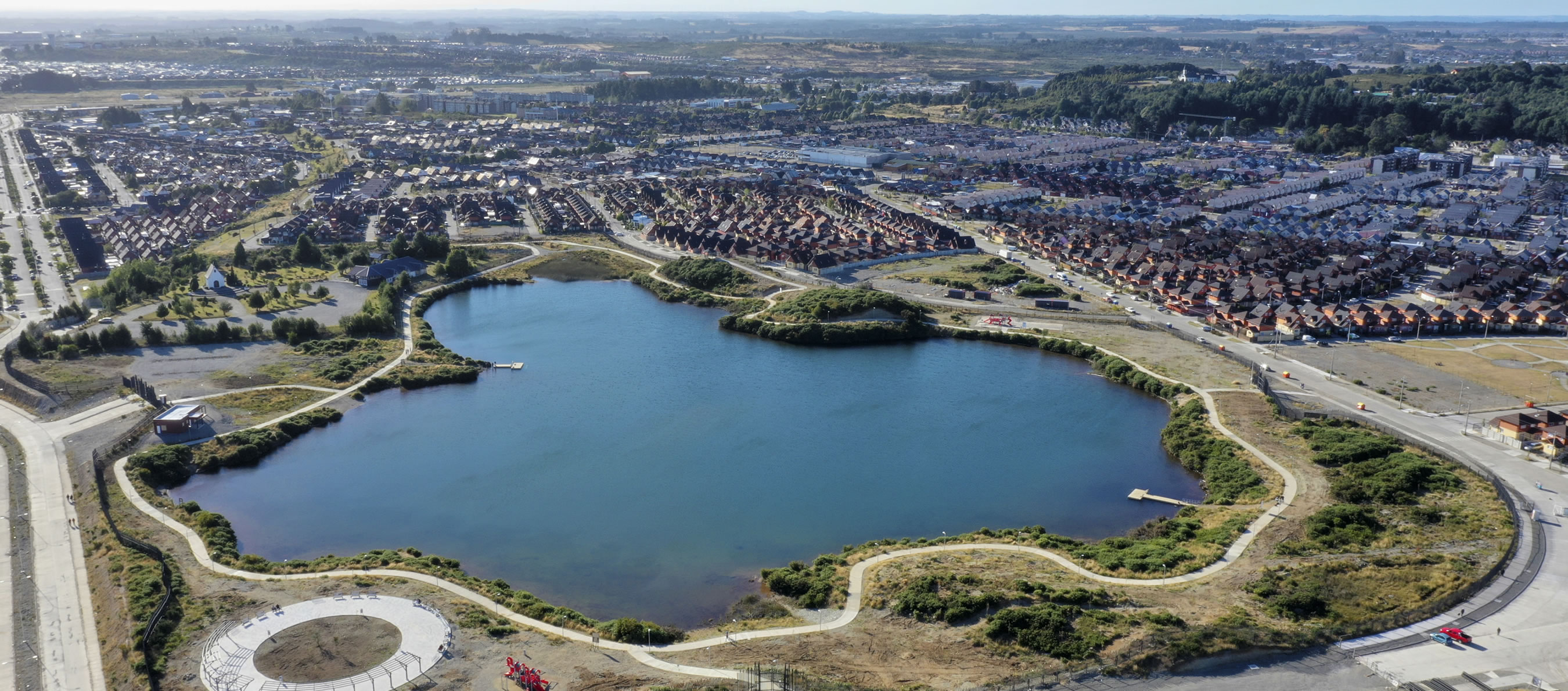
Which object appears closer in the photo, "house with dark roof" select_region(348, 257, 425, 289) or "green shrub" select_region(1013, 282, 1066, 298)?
"green shrub" select_region(1013, 282, 1066, 298)

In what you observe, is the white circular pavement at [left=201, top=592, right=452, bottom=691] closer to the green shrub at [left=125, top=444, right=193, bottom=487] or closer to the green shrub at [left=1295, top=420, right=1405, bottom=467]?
the green shrub at [left=125, top=444, right=193, bottom=487]

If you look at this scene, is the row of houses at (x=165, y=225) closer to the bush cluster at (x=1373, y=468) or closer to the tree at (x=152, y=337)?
the tree at (x=152, y=337)

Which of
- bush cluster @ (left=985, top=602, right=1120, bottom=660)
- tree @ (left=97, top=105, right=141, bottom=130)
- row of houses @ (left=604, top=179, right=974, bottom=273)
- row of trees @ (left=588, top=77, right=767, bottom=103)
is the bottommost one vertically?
bush cluster @ (left=985, top=602, right=1120, bottom=660)

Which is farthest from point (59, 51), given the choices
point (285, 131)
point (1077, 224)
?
point (1077, 224)

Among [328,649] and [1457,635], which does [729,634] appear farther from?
[1457,635]

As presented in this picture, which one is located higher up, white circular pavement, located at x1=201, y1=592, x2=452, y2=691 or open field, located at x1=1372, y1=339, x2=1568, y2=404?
open field, located at x1=1372, y1=339, x2=1568, y2=404

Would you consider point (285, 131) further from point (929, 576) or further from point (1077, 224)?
point (929, 576)

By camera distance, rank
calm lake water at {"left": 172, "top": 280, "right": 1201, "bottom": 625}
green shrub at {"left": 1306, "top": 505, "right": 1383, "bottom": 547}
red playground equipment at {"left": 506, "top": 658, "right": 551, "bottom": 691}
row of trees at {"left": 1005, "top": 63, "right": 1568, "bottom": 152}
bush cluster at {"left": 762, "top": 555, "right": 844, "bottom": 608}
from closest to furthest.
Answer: red playground equipment at {"left": 506, "top": 658, "right": 551, "bottom": 691} → bush cluster at {"left": 762, "top": 555, "right": 844, "bottom": 608} → green shrub at {"left": 1306, "top": 505, "right": 1383, "bottom": 547} → calm lake water at {"left": 172, "top": 280, "right": 1201, "bottom": 625} → row of trees at {"left": 1005, "top": 63, "right": 1568, "bottom": 152}

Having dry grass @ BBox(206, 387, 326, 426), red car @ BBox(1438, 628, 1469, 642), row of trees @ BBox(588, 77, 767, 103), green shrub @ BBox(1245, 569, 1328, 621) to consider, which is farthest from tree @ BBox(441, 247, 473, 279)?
row of trees @ BBox(588, 77, 767, 103)
